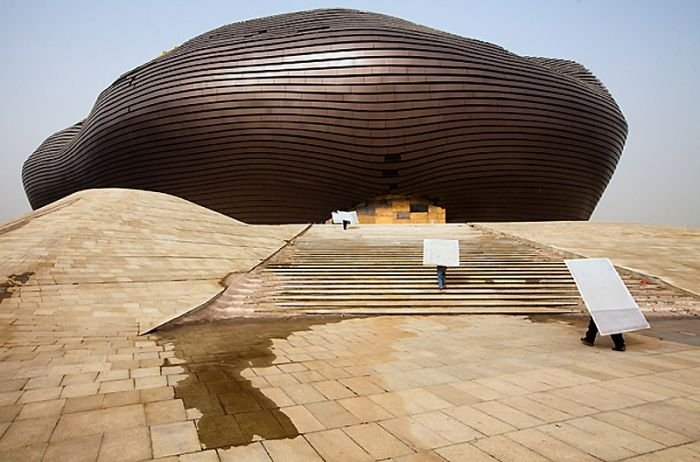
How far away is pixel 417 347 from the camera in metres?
4.00

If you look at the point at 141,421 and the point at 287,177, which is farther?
the point at 287,177

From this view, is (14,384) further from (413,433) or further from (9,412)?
(413,433)

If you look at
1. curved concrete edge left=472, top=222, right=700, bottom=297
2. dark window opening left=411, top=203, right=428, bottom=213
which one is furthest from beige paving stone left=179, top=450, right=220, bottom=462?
dark window opening left=411, top=203, right=428, bottom=213

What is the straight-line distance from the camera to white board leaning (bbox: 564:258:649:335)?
3.80 m

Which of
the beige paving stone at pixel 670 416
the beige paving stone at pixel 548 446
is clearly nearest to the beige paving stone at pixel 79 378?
the beige paving stone at pixel 548 446

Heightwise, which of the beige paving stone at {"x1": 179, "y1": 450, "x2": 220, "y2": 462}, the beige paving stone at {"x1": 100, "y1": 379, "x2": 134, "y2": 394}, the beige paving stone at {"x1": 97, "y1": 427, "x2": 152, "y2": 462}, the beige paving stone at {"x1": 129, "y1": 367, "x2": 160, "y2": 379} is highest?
the beige paving stone at {"x1": 179, "y1": 450, "x2": 220, "y2": 462}

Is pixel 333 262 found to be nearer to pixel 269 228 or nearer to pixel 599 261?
pixel 269 228

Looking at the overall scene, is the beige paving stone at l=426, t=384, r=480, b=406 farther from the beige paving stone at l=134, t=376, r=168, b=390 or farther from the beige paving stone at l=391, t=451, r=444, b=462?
the beige paving stone at l=134, t=376, r=168, b=390

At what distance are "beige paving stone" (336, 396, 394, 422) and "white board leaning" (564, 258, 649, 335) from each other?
239 cm

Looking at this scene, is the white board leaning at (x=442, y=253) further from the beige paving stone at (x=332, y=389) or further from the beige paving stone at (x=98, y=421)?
the beige paving stone at (x=98, y=421)

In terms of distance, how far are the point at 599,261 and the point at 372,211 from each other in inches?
616

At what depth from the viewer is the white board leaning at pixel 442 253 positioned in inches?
269

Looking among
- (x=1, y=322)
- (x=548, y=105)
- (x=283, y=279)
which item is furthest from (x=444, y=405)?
(x=548, y=105)

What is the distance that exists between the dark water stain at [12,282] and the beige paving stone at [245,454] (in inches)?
196
